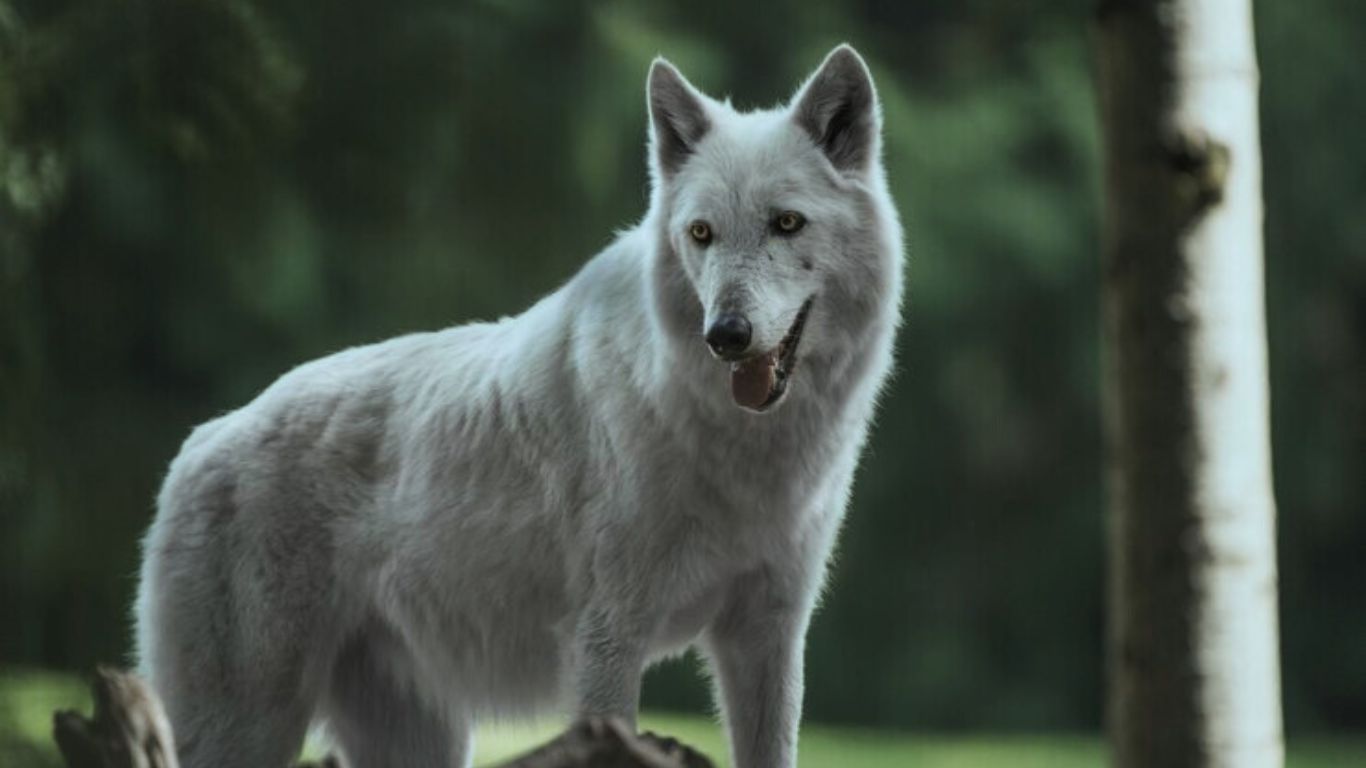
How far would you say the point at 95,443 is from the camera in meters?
7.19

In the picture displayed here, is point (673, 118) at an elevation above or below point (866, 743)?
above

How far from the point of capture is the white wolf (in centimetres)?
300

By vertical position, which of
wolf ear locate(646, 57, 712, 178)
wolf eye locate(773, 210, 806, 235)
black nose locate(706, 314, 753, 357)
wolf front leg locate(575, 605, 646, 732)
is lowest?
wolf front leg locate(575, 605, 646, 732)

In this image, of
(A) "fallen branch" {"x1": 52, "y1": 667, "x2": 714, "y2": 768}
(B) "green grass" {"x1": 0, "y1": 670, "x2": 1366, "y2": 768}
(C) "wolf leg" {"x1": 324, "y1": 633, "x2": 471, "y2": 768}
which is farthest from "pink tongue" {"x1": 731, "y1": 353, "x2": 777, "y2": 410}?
(B) "green grass" {"x1": 0, "y1": 670, "x2": 1366, "y2": 768}

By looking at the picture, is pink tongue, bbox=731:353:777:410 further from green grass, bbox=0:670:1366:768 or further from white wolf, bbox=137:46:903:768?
green grass, bbox=0:670:1366:768

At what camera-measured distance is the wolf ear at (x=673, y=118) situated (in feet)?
10.2

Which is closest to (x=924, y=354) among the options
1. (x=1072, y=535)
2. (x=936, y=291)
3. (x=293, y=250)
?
(x=936, y=291)

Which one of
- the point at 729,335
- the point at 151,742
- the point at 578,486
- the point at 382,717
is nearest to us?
the point at 151,742

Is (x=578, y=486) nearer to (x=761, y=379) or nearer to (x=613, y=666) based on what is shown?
(x=613, y=666)

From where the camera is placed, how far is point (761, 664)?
320 cm

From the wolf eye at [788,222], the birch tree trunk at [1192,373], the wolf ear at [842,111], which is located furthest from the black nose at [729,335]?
the birch tree trunk at [1192,373]

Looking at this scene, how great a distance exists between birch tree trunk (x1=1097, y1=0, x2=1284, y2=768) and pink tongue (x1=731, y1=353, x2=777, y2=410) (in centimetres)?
A: 112

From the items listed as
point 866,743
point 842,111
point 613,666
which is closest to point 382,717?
point 613,666

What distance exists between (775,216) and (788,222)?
0.08 ft
